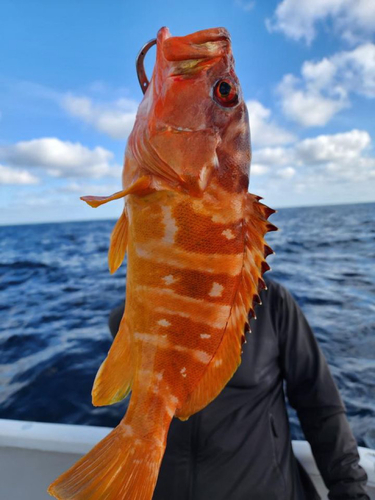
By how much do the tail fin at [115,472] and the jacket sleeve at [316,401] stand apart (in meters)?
1.63

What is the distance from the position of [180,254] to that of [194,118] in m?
0.47

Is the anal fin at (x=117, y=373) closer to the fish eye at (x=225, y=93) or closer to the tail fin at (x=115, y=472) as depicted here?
the tail fin at (x=115, y=472)

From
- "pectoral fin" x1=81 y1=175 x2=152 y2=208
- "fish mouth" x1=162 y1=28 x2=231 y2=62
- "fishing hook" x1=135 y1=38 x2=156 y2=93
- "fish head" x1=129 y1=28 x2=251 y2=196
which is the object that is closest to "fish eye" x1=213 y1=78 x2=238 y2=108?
"fish head" x1=129 y1=28 x2=251 y2=196

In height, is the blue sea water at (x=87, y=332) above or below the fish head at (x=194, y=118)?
below

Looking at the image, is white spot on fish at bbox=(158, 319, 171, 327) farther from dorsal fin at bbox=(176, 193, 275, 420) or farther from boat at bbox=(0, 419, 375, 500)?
boat at bbox=(0, 419, 375, 500)

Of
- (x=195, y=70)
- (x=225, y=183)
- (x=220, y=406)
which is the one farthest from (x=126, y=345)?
(x=220, y=406)

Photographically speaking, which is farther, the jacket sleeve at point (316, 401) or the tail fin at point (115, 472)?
the jacket sleeve at point (316, 401)

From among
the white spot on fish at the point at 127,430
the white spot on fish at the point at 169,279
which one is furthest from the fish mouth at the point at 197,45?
the white spot on fish at the point at 127,430

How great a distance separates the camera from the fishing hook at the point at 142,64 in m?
1.27

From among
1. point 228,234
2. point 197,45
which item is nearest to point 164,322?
point 228,234

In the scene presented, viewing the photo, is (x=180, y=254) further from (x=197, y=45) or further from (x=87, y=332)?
(x=87, y=332)

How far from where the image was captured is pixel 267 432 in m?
2.43

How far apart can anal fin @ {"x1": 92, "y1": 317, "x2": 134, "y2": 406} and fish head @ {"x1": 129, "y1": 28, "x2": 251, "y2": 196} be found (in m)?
0.61

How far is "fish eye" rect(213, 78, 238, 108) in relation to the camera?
1.27m
